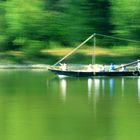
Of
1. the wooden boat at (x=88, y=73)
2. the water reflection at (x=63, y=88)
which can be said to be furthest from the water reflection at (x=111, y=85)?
the water reflection at (x=63, y=88)

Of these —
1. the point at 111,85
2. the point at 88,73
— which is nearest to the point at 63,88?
the point at 111,85

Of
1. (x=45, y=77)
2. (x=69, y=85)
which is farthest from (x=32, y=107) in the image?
(x=45, y=77)

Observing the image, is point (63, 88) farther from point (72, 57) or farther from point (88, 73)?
point (72, 57)

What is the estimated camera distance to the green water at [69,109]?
63.5 feet

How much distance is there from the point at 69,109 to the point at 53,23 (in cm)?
2350

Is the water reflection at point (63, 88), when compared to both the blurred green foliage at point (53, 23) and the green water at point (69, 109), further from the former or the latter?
the blurred green foliage at point (53, 23)

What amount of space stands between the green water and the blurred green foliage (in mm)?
9274

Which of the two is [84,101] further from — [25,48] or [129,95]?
[25,48]

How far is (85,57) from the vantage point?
46.7m

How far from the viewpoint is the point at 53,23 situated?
1868 inches

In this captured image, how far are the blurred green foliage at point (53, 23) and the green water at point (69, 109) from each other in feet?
30.4

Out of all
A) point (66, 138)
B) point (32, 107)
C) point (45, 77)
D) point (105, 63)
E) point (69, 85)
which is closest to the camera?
point (66, 138)

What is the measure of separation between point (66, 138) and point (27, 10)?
29584 mm

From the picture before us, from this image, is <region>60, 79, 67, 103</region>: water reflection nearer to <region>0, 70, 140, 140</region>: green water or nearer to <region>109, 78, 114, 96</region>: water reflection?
<region>0, 70, 140, 140</region>: green water
